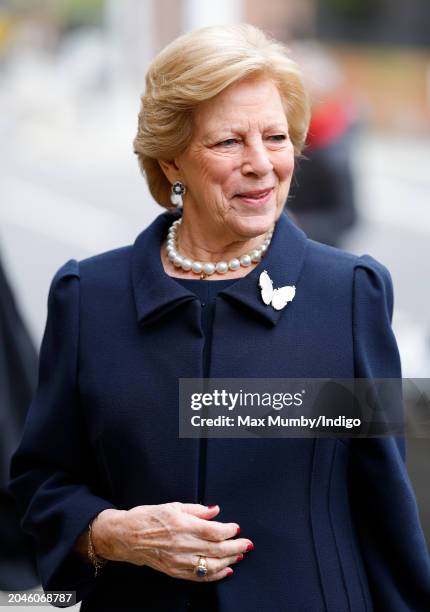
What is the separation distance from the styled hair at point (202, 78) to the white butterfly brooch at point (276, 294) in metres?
0.30

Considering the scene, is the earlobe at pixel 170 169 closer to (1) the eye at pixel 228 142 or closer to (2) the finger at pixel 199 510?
(1) the eye at pixel 228 142

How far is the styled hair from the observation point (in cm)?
232

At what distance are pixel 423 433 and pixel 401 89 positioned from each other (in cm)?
1777

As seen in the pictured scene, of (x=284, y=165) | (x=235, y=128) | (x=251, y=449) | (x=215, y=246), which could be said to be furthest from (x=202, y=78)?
(x=251, y=449)

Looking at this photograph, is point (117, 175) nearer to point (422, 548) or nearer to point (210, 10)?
point (210, 10)

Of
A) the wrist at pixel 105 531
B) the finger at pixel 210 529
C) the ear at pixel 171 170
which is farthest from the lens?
the ear at pixel 171 170

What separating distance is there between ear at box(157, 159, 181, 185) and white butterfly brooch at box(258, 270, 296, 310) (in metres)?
0.29

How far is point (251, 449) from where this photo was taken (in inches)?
94.0

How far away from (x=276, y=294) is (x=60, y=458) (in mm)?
560

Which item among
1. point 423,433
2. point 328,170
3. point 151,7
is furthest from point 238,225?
point 151,7

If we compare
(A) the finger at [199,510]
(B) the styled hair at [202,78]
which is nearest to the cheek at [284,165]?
(B) the styled hair at [202,78]

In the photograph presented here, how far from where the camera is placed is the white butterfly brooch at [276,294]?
2416 mm

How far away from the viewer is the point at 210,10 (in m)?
26.0

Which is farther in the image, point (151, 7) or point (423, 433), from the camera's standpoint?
point (151, 7)
